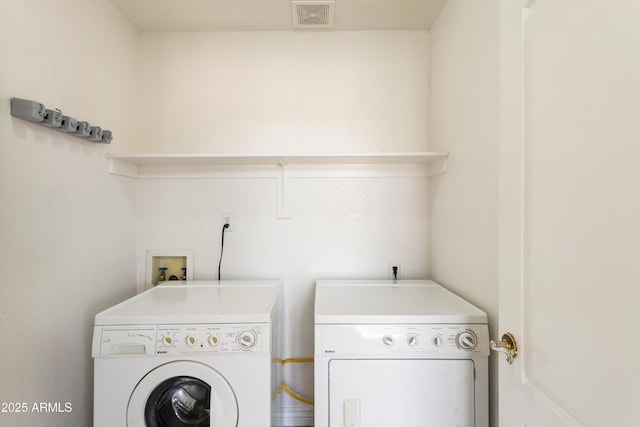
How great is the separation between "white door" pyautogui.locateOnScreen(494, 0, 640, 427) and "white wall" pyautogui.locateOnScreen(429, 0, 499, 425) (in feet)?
1.01

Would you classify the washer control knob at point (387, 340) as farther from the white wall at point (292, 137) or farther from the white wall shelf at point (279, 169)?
the white wall shelf at point (279, 169)

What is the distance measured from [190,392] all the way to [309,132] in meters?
1.51

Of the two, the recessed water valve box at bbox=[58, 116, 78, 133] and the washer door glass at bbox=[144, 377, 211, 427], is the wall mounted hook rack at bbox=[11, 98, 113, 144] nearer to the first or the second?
the recessed water valve box at bbox=[58, 116, 78, 133]

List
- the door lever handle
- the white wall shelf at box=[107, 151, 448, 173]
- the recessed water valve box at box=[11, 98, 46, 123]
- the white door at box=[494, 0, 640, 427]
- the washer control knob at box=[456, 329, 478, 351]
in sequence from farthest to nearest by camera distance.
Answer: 1. the white wall shelf at box=[107, 151, 448, 173]
2. the washer control knob at box=[456, 329, 478, 351]
3. the recessed water valve box at box=[11, 98, 46, 123]
4. the door lever handle
5. the white door at box=[494, 0, 640, 427]

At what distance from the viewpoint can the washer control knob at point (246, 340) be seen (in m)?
1.16

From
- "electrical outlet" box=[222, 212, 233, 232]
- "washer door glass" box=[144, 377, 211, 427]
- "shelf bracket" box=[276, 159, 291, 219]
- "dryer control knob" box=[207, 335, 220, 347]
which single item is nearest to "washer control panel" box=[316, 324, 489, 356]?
"dryer control knob" box=[207, 335, 220, 347]

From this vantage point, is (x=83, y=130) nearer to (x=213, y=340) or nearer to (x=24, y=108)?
(x=24, y=108)

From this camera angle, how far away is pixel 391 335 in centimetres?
117

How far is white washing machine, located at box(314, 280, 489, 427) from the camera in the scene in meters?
1.14

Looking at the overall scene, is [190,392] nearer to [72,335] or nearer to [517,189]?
[72,335]

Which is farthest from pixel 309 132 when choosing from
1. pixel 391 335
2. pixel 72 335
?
pixel 72 335

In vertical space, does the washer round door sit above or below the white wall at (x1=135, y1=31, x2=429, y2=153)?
below

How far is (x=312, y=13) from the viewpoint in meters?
1.69

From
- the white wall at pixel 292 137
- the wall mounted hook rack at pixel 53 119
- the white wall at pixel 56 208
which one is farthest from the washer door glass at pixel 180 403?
the wall mounted hook rack at pixel 53 119
